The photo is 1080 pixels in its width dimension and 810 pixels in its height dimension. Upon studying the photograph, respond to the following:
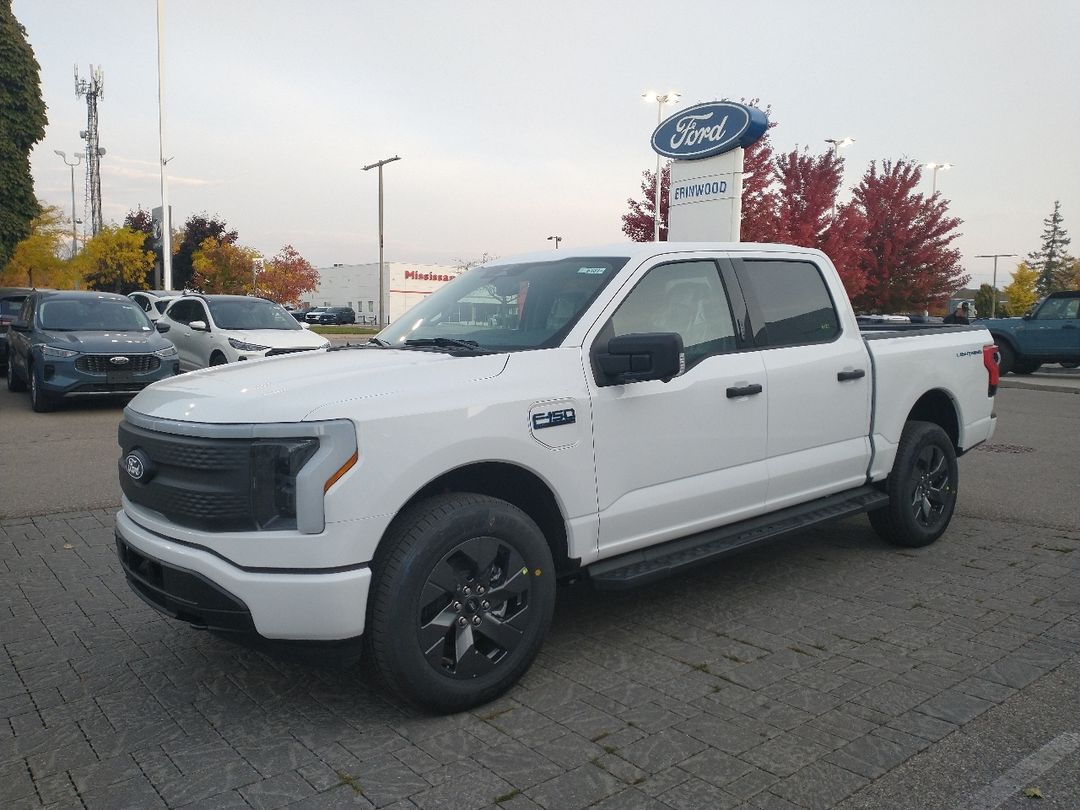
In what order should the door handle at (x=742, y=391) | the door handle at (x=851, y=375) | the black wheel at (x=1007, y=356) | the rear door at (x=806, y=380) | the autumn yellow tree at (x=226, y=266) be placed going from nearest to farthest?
the door handle at (x=742, y=391)
the rear door at (x=806, y=380)
the door handle at (x=851, y=375)
the black wheel at (x=1007, y=356)
the autumn yellow tree at (x=226, y=266)

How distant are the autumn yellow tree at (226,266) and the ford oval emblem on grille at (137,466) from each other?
54.5m

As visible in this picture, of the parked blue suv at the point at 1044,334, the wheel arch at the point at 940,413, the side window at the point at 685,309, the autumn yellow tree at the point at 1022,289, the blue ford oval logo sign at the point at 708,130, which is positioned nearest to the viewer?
the side window at the point at 685,309

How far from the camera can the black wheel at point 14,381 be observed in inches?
568

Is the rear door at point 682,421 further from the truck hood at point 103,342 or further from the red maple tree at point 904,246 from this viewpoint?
the red maple tree at point 904,246

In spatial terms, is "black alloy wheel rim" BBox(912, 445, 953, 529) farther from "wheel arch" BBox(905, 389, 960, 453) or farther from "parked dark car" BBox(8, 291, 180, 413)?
"parked dark car" BBox(8, 291, 180, 413)

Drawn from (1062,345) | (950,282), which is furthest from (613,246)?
(950,282)

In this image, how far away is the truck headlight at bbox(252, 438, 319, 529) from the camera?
3070 millimetres

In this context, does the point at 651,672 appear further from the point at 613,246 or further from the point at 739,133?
the point at 739,133

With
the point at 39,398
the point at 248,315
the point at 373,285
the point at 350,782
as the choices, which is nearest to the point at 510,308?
the point at 350,782

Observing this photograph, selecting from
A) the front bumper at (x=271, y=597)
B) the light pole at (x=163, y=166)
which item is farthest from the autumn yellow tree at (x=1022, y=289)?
the front bumper at (x=271, y=597)

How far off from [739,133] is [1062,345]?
1060 cm

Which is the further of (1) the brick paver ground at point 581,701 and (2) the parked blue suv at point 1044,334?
(2) the parked blue suv at point 1044,334

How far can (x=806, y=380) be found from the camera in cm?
480

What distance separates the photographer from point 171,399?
11.5 feet
